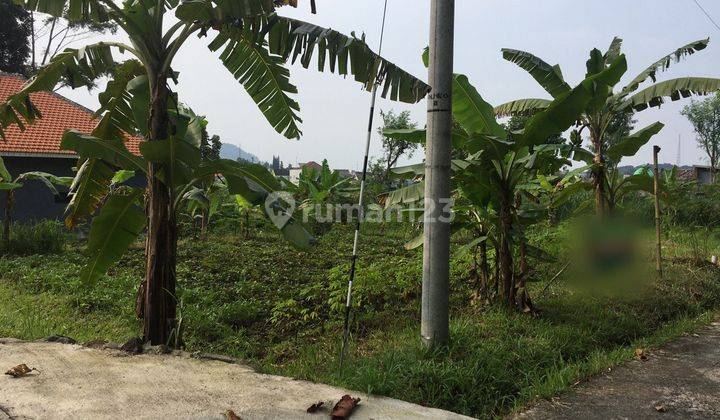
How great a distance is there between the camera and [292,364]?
3.91 m

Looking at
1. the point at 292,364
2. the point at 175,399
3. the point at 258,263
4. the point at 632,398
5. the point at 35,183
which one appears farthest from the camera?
the point at 35,183

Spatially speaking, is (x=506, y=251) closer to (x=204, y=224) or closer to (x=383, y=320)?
(x=383, y=320)

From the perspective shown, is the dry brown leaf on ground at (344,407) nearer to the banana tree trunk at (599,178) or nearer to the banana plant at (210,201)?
the banana plant at (210,201)

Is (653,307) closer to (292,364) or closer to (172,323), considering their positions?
(292,364)

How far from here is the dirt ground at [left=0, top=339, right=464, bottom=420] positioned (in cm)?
283

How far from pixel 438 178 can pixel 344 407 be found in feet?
6.06

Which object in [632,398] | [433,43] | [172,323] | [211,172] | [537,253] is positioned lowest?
[632,398]

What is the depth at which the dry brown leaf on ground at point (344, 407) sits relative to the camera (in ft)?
9.01

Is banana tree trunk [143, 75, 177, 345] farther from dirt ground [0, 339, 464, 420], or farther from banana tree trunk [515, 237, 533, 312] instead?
banana tree trunk [515, 237, 533, 312]

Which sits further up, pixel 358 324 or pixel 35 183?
pixel 35 183

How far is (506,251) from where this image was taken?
521 cm

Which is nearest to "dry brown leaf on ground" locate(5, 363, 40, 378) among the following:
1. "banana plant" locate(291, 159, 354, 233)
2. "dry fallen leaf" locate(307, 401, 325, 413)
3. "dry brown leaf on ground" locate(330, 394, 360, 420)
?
"dry fallen leaf" locate(307, 401, 325, 413)

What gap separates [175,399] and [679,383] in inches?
134

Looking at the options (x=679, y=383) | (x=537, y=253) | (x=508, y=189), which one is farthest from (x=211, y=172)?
(x=679, y=383)
